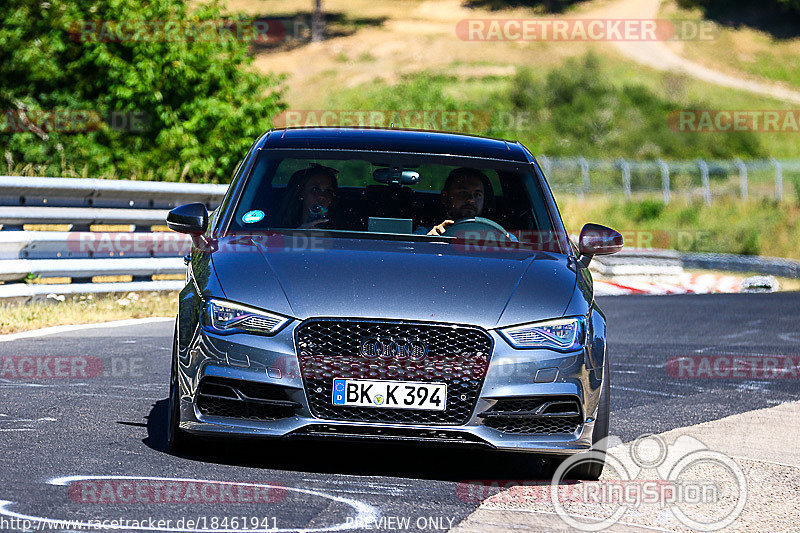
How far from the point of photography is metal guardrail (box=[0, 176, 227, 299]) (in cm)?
1211

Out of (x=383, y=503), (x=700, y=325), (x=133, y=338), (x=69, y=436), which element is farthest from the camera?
(x=700, y=325)

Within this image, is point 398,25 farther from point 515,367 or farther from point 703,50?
point 515,367

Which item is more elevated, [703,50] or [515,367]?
[515,367]

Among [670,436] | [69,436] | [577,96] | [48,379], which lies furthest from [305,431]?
[577,96]

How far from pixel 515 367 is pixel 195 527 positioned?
1.69m

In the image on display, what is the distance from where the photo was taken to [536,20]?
88062mm
